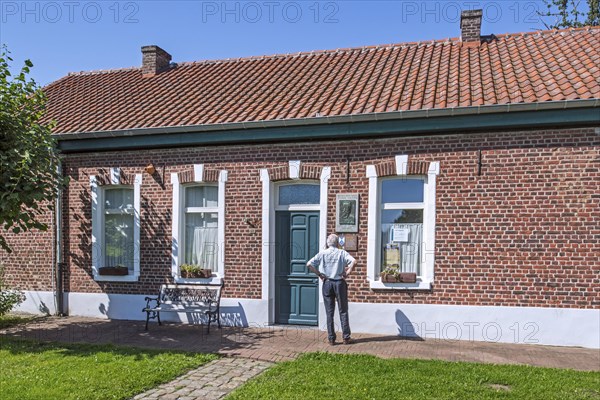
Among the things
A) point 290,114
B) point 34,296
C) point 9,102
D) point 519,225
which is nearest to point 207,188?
point 290,114

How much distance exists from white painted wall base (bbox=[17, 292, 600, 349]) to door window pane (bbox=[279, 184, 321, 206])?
1.97 metres

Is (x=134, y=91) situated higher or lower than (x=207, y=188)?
higher

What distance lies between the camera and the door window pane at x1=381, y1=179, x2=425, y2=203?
8695 millimetres

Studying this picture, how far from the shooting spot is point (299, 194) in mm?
9406

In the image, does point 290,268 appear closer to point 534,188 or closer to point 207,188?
point 207,188

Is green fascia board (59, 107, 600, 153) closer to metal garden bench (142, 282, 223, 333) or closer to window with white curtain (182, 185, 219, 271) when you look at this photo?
window with white curtain (182, 185, 219, 271)

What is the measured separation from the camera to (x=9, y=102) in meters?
7.88

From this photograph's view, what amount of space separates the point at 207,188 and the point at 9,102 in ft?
12.4

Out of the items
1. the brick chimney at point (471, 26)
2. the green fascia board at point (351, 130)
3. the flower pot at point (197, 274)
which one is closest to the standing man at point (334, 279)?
the green fascia board at point (351, 130)

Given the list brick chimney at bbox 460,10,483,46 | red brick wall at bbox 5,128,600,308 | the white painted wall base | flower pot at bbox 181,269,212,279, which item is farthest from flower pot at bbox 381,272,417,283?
brick chimney at bbox 460,10,483,46

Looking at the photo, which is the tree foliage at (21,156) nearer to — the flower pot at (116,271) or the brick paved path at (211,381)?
the flower pot at (116,271)

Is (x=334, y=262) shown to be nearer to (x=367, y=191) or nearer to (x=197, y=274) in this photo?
(x=367, y=191)

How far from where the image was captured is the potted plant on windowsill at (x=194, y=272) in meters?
9.62

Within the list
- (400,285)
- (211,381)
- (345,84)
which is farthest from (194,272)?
(345,84)
